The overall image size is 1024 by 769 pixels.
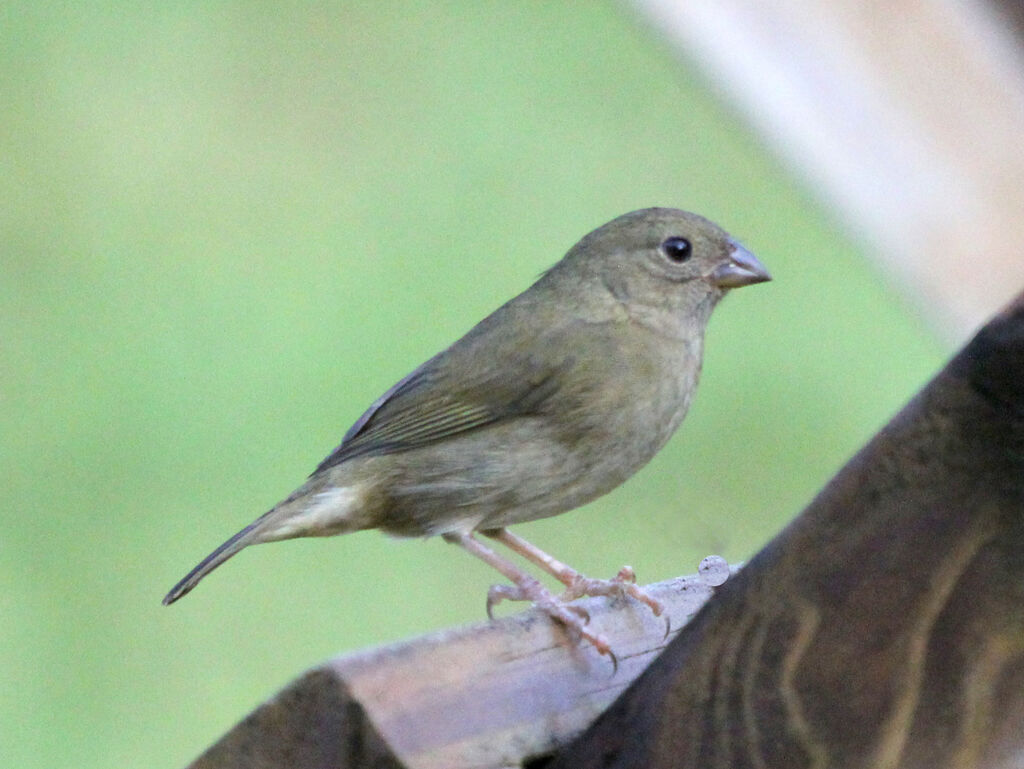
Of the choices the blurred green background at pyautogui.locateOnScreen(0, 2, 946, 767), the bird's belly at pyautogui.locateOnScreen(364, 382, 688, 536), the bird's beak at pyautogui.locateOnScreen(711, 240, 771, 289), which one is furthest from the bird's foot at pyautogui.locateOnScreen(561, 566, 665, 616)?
the blurred green background at pyautogui.locateOnScreen(0, 2, 946, 767)

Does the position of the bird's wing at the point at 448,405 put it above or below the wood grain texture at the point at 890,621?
above

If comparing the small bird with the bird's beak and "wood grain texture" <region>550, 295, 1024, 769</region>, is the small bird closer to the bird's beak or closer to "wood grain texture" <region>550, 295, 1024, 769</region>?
the bird's beak

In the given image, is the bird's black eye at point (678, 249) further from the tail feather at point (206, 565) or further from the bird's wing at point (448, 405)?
the tail feather at point (206, 565)

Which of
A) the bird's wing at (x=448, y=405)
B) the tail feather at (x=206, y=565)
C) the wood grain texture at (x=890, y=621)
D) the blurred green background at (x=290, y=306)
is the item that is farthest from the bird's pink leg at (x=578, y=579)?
the blurred green background at (x=290, y=306)

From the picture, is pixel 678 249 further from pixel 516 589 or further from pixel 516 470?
pixel 516 589

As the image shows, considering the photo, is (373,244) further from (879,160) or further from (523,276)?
(879,160)

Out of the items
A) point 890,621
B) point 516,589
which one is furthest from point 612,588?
point 890,621

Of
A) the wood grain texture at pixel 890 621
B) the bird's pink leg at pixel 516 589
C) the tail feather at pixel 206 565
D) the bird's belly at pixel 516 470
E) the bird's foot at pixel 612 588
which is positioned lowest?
the wood grain texture at pixel 890 621

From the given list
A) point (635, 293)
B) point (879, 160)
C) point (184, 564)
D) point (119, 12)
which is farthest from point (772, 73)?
point (119, 12)
